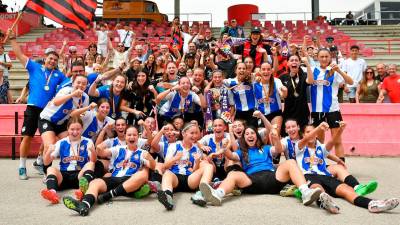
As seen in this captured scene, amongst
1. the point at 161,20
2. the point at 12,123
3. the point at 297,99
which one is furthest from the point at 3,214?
the point at 161,20

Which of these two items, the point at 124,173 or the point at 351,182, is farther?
the point at 124,173

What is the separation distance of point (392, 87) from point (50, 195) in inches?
306

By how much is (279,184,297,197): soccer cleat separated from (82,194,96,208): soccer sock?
7.65 ft

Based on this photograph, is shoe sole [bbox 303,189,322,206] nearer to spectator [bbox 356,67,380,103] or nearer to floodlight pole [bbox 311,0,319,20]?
spectator [bbox 356,67,380,103]

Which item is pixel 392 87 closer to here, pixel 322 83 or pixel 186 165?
pixel 322 83

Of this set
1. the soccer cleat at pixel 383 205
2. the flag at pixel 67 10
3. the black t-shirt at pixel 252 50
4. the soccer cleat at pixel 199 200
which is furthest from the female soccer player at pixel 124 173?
the black t-shirt at pixel 252 50

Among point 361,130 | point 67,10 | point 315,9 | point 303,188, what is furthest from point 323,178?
point 315,9

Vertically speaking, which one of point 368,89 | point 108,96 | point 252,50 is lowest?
point 108,96

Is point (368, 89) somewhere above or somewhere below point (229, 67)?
below

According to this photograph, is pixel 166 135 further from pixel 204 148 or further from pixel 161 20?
pixel 161 20

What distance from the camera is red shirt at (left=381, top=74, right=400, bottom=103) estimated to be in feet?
31.7

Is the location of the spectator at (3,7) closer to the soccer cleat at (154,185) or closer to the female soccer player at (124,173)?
the female soccer player at (124,173)

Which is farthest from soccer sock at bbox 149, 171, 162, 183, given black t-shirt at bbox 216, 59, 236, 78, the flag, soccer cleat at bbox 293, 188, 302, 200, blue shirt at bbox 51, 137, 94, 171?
the flag

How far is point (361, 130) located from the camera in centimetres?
940
